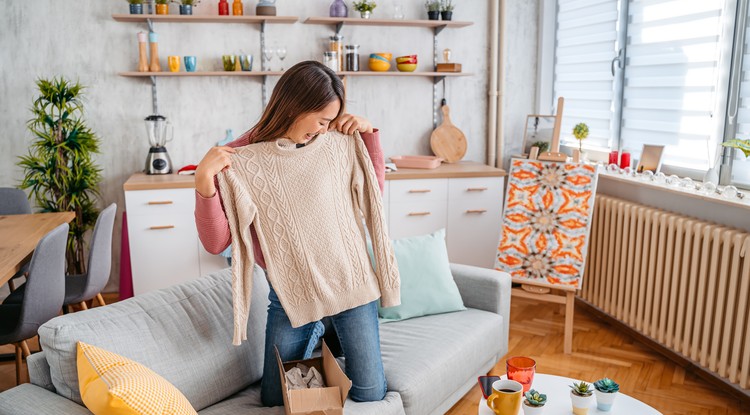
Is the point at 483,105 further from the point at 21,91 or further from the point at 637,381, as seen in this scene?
the point at 21,91

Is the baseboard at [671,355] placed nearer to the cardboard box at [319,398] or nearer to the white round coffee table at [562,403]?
the white round coffee table at [562,403]

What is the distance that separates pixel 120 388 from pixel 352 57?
310 cm

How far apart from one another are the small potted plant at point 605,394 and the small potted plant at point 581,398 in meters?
0.02

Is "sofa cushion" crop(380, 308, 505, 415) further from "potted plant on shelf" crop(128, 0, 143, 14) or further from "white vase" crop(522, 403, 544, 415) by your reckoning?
"potted plant on shelf" crop(128, 0, 143, 14)

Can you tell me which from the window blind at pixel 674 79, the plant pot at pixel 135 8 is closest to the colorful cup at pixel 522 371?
the window blind at pixel 674 79

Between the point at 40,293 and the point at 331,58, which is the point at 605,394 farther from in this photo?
the point at 331,58

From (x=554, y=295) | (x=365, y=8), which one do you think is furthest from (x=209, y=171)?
(x=365, y=8)

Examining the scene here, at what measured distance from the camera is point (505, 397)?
68.3 inches

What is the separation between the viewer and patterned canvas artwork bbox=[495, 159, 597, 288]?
3.29 metres

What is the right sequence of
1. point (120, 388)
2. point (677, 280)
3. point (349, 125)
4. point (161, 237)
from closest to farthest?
point (120, 388)
point (349, 125)
point (677, 280)
point (161, 237)

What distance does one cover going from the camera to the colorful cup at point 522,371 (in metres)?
1.89

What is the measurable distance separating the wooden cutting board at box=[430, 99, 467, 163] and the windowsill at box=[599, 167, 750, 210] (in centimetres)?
110

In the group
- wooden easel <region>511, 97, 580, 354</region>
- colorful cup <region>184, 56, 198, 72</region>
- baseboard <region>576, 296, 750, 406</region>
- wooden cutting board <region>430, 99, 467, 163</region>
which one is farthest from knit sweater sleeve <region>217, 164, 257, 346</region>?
wooden cutting board <region>430, 99, 467, 163</region>

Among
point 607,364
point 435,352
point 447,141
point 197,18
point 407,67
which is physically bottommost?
point 607,364
